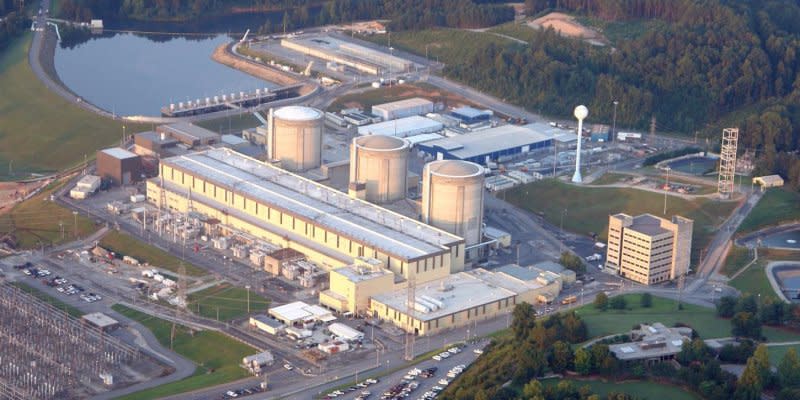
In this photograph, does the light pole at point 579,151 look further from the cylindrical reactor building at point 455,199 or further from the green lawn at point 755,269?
the green lawn at point 755,269

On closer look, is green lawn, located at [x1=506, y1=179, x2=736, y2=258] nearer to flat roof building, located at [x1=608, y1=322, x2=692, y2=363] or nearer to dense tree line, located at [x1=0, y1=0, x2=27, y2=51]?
flat roof building, located at [x1=608, y1=322, x2=692, y2=363]

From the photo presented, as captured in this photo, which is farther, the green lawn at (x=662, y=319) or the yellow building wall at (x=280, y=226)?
the yellow building wall at (x=280, y=226)

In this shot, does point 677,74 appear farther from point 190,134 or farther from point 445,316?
point 445,316

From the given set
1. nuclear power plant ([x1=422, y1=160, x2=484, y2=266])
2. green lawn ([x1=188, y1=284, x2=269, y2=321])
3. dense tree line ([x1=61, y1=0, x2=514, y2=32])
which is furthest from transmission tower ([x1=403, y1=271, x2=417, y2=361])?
dense tree line ([x1=61, y1=0, x2=514, y2=32])

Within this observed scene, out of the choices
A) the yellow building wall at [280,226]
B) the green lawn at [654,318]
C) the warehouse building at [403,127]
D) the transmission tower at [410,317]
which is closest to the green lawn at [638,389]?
the green lawn at [654,318]

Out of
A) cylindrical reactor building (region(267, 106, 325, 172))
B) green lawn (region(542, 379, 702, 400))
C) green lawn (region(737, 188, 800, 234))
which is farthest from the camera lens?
cylindrical reactor building (region(267, 106, 325, 172))

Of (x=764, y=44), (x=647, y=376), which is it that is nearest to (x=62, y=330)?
(x=647, y=376)
